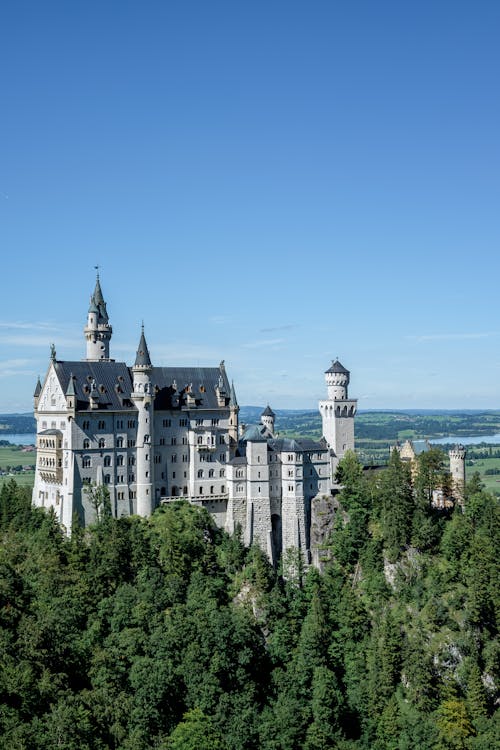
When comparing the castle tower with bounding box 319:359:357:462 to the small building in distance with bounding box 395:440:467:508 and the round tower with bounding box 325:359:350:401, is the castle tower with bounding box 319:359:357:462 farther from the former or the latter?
the small building in distance with bounding box 395:440:467:508

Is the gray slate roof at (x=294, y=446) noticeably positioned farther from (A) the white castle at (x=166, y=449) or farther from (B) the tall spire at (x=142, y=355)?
(B) the tall spire at (x=142, y=355)

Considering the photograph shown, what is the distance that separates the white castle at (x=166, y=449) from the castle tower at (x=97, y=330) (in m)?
0.13

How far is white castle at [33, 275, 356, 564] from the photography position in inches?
3880

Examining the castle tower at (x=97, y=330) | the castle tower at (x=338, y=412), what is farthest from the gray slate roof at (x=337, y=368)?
the castle tower at (x=97, y=330)

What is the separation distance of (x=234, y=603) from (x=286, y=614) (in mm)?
5894

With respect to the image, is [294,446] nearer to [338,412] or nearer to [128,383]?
[338,412]

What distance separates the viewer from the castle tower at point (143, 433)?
101 m

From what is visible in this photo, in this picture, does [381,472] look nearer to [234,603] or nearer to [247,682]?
[234,603]

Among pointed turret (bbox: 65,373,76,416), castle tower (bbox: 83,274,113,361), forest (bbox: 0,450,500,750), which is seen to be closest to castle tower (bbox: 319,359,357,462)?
forest (bbox: 0,450,500,750)

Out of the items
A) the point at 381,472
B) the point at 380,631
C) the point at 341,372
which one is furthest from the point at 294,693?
the point at 341,372

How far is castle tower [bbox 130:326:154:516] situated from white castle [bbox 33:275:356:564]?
0.12 meters

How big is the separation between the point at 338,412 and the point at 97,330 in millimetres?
32426

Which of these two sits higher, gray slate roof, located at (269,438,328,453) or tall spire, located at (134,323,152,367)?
tall spire, located at (134,323,152,367)

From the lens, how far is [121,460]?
100 metres
